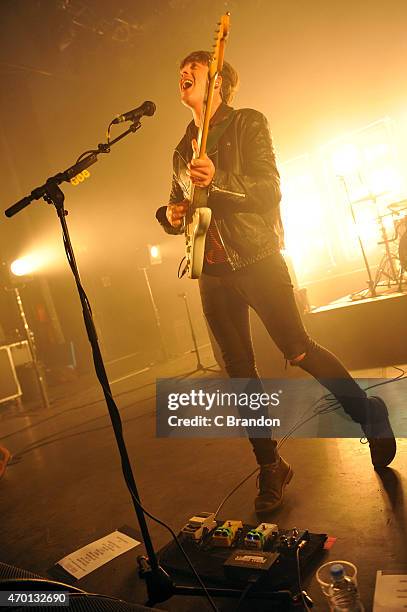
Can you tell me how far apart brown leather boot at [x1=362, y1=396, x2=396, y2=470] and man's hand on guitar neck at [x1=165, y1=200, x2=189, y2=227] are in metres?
1.14

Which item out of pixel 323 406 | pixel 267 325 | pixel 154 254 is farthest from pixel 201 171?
pixel 154 254

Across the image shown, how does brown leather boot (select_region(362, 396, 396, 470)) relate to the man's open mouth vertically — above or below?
below

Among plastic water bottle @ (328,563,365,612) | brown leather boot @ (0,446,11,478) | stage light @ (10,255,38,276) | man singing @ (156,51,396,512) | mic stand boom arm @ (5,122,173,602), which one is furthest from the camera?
stage light @ (10,255,38,276)

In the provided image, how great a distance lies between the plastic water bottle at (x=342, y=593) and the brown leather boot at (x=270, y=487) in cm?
67

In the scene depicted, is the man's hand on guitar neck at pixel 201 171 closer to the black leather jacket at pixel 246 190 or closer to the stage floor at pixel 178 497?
the black leather jacket at pixel 246 190

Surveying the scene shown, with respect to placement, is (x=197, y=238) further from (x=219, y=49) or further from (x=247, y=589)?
(x=247, y=589)

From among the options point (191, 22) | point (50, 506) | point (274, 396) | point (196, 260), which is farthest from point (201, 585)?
point (191, 22)

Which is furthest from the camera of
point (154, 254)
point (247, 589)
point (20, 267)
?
point (154, 254)

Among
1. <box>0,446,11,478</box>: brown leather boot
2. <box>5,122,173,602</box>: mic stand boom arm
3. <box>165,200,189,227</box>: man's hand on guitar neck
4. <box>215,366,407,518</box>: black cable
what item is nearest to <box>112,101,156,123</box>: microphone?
<box>5,122,173,602</box>: mic stand boom arm

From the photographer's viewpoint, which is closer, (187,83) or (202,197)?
(202,197)

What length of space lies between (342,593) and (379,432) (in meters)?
0.88

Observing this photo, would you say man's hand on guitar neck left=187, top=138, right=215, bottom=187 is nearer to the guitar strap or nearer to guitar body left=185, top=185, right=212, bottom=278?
guitar body left=185, top=185, right=212, bottom=278

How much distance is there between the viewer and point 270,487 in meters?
2.10

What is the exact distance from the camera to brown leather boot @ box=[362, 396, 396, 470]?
2.11 metres
